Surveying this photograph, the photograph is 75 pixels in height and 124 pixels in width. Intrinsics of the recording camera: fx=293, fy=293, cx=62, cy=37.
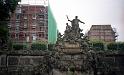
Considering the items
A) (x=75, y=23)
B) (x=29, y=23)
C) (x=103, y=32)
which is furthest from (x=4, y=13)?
(x=103, y=32)

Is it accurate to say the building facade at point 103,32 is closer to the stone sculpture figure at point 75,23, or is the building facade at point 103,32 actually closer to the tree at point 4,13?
the stone sculpture figure at point 75,23

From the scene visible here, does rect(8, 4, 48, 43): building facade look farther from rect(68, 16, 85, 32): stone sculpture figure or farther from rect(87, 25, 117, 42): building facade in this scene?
rect(68, 16, 85, 32): stone sculpture figure

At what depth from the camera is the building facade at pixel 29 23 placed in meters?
47.6

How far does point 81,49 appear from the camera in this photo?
2800cm

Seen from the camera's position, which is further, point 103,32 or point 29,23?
point 103,32

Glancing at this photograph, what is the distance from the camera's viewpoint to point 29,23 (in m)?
48.0

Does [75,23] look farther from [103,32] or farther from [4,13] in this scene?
[103,32]

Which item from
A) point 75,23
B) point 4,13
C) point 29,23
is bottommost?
point 75,23

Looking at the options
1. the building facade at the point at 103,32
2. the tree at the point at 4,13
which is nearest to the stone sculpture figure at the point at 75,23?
the tree at the point at 4,13

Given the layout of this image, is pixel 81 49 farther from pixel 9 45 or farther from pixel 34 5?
pixel 34 5

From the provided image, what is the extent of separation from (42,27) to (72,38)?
2024 centimetres

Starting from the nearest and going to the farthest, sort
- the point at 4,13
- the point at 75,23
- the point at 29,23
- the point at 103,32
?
1. the point at 4,13
2. the point at 75,23
3. the point at 29,23
4. the point at 103,32

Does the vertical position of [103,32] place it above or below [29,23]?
below

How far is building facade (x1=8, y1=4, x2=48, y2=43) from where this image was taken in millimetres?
47594
